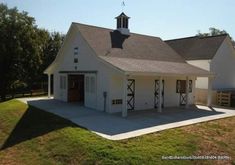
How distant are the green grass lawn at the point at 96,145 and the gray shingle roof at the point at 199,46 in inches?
457

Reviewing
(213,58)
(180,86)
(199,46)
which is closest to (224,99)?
(213,58)

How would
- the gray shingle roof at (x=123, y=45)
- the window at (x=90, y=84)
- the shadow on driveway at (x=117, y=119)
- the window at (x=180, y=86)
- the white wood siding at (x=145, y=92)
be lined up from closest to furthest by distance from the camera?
the shadow on driveway at (x=117, y=119) → the white wood siding at (x=145, y=92) → the window at (x=90, y=84) → the gray shingle roof at (x=123, y=45) → the window at (x=180, y=86)

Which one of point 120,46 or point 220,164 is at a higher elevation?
point 120,46

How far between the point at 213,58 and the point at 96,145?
646 inches

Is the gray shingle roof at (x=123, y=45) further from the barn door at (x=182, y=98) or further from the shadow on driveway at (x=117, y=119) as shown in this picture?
the shadow on driveway at (x=117, y=119)

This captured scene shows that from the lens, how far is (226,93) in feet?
65.7

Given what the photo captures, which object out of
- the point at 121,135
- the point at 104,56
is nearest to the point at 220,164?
the point at 121,135

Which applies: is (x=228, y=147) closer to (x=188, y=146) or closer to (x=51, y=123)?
(x=188, y=146)

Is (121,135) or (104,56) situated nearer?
(121,135)

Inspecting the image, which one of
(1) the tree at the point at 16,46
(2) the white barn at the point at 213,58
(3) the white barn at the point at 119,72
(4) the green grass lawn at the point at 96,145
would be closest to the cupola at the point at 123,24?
(3) the white barn at the point at 119,72

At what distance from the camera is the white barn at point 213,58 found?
71.2 feet

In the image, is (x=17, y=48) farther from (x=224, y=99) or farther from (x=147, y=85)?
(x=224, y=99)

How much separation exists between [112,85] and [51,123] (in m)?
4.16

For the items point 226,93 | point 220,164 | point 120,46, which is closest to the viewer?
point 220,164
